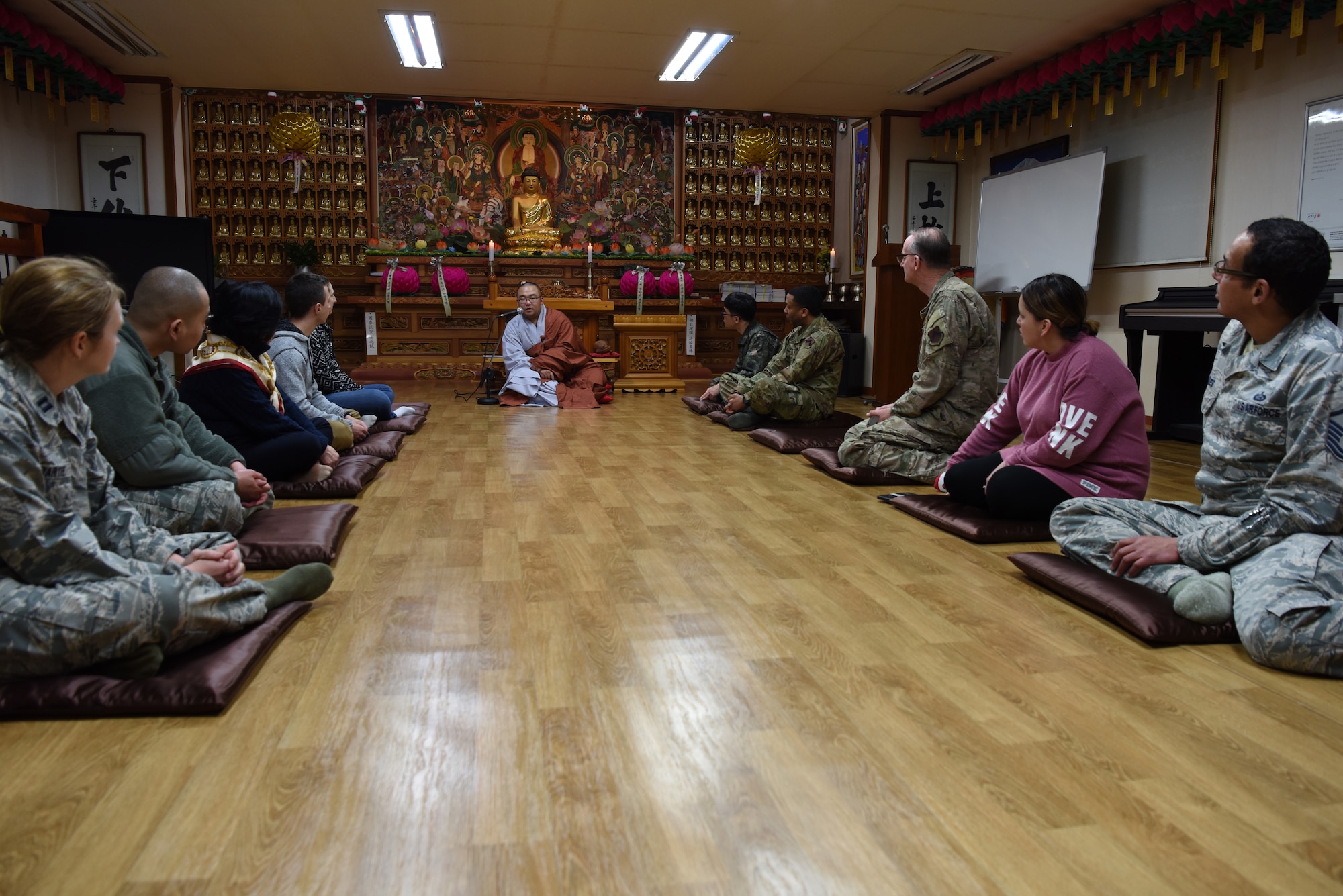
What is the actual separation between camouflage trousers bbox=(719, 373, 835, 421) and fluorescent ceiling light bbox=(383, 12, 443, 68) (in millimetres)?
3176

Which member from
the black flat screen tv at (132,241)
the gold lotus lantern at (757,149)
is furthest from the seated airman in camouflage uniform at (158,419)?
the gold lotus lantern at (757,149)

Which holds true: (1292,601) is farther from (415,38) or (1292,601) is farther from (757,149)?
(757,149)

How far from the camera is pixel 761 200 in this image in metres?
10.2

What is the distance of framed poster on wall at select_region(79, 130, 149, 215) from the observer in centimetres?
806

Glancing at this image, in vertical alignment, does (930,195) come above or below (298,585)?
above

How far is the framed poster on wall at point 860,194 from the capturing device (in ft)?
29.6

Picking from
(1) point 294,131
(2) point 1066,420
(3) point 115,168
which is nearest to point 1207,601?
(2) point 1066,420

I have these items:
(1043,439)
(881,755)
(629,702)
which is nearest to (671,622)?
(629,702)

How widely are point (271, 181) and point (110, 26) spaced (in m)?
3.08

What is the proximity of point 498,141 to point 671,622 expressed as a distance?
8.59 metres

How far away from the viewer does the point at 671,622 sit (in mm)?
2387

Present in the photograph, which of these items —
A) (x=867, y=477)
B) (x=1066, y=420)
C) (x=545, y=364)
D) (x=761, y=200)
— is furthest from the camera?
(x=761, y=200)

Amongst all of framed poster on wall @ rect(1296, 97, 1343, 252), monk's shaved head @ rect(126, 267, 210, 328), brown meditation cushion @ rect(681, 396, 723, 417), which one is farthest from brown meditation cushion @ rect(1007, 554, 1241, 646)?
brown meditation cushion @ rect(681, 396, 723, 417)

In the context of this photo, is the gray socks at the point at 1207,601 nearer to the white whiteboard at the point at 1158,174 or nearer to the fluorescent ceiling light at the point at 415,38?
the white whiteboard at the point at 1158,174
